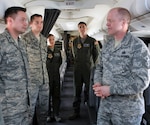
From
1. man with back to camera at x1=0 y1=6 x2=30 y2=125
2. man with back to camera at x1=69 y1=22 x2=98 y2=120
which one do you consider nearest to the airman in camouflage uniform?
man with back to camera at x1=0 y1=6 x2=30 y2=125

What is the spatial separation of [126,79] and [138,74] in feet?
0.42

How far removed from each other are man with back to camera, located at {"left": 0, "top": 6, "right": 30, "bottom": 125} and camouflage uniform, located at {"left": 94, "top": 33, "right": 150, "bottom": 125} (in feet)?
2.63

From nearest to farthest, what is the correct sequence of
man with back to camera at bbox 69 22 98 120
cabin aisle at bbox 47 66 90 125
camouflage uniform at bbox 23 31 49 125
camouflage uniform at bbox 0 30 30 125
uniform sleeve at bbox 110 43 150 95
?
uniform sleeve at bbox 110 43 150 95, camouflage uniform at bbox 0 30 30 125, camouflage uniform at bbox 23 31 49 125, man with back to camera at bbox 69 22 98 120, cabin aisle at bbox 47 66 90 125

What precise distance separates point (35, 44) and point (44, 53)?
222mm

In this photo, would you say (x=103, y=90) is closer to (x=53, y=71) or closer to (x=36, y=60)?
(x=36, y=60)

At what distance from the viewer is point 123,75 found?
7.06ft

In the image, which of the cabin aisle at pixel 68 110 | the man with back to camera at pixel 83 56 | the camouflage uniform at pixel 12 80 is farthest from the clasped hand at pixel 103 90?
the cabin aisle at pixel 68 110

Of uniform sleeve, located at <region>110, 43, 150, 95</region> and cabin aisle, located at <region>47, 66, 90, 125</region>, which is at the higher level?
uniform sleeve, located at <region>110, 43, 150, 95</region>

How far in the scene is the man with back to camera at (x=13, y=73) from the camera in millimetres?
2324

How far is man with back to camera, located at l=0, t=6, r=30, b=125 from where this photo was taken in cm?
232

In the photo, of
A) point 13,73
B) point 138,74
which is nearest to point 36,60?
point 13,73

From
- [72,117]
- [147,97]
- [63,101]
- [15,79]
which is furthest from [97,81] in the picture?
[63,101]

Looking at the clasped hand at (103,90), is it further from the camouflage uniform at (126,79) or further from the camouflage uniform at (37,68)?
the camouflage uniform at (37,68)

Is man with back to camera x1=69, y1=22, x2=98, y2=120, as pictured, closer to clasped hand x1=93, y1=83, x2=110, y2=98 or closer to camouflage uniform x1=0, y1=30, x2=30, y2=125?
camouflage uniform x1=0, y1=30, x2=30, y2=125
